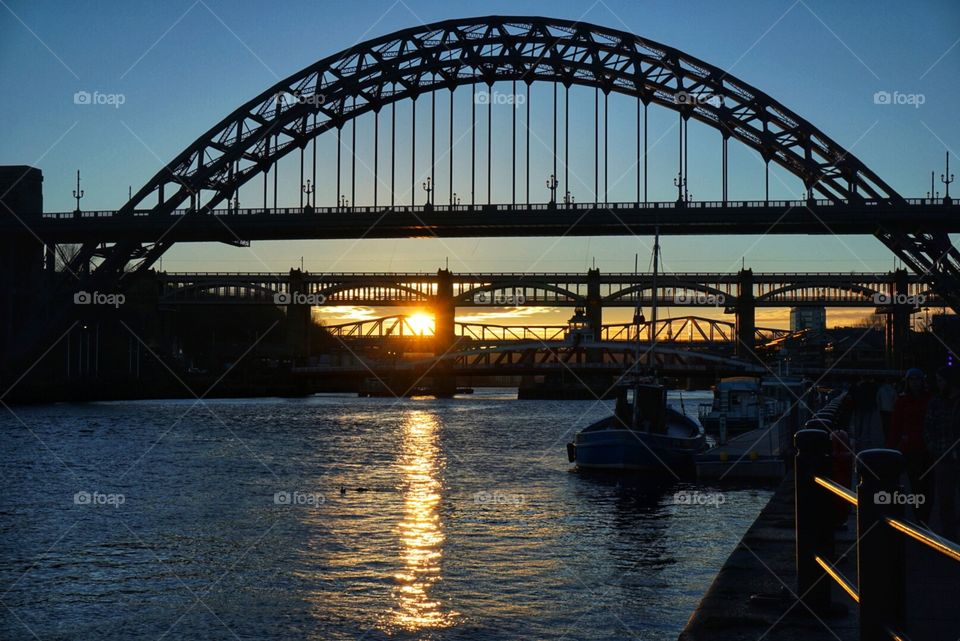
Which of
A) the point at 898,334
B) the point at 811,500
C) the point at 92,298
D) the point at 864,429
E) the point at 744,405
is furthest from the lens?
the point at 898,334

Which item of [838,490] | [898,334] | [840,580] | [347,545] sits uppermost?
[898,334]

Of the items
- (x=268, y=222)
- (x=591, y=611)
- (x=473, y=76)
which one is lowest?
(x=591, y=611)

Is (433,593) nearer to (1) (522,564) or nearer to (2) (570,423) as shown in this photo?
(1) (522,564)

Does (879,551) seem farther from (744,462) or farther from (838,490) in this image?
(744,462)

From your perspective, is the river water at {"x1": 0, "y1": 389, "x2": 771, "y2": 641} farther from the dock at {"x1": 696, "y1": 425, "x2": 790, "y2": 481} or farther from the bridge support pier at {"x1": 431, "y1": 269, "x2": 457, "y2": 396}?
the bridge support pier at {"x1": 431, "y1": 269, "x2": 457, "y2": 396}

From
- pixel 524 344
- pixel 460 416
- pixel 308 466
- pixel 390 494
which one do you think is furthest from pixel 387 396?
pixel 390 494

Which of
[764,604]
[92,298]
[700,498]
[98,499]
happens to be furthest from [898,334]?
[764,604]

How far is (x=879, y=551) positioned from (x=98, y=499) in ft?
77.5

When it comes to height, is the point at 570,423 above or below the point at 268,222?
below

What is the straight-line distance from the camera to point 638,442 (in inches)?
1284

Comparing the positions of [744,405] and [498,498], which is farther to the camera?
[744,405]

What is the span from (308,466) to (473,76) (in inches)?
1417

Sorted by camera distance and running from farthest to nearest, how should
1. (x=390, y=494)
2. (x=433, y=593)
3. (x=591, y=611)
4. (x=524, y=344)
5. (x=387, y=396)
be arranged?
(x=387, y=396)
(x=524, y=344)
(x=390, y=494)
(x=433, y=593)
(x=591, y=611)

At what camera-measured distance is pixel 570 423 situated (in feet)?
211
